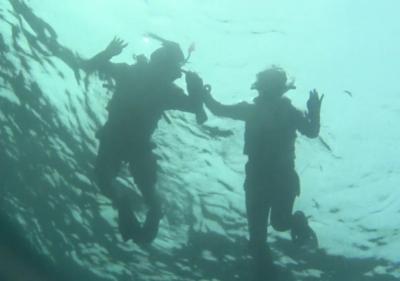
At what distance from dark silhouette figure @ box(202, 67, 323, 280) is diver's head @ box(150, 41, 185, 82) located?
754mm

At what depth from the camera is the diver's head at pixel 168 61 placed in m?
9.41

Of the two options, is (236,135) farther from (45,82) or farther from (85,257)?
(85,257)

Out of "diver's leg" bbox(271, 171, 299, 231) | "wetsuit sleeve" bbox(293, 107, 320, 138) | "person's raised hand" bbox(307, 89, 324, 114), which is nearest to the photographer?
"person's raised hand" bbox(307, 89, 324, 114)

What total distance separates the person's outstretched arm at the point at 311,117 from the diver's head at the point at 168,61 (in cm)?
263

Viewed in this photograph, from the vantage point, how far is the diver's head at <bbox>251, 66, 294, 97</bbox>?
939cm

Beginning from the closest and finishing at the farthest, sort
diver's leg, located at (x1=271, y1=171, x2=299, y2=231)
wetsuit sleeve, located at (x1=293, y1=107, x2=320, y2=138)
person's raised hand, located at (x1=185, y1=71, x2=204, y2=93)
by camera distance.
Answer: wetsuit sleeve, located at (x1=293, y1=107, x2=320, y2=138) → person's raised hand, located at (x1=185, y1=71, x2=204, y2=93) → diver's leg, located at (x1=271, y1=171, x2=299, y2=231)

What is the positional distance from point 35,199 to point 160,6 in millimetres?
11216

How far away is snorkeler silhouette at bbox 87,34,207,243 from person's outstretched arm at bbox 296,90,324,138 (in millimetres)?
1943

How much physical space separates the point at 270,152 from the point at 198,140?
2.92 meters

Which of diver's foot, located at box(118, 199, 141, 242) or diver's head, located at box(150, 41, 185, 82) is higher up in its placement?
diver's head, located at box(150, 41, 185, 82)

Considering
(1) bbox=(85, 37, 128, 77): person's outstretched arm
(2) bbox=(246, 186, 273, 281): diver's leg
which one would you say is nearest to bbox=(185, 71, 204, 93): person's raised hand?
(1) bbox=(85, 37, 128, 77): person's outstretched arm

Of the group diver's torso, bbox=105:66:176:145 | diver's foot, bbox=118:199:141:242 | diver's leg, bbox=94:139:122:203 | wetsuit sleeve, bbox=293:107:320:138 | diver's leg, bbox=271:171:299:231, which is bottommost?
diver's foot, bbox=118:199:141:242

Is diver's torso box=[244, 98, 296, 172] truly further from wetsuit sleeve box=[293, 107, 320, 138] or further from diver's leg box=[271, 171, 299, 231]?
diver's leg box=[271, 171, 299, 231]

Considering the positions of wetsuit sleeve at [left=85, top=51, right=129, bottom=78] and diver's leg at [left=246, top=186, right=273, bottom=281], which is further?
diver's leg at [left=246, top=186, right=273, bottom=281]
